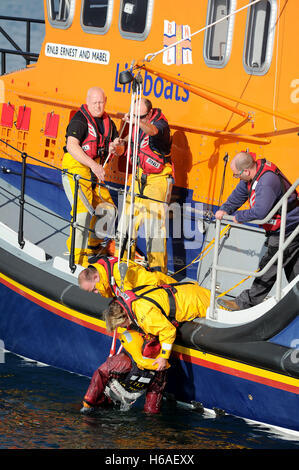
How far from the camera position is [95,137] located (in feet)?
20.0

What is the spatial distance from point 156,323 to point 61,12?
10.5 feet

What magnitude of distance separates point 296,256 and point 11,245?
230 centimetres

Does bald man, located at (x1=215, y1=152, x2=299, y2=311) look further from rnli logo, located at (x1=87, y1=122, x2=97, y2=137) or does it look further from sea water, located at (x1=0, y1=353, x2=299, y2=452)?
rnli logo, located at (x1=87, y1=122, x2=97, y2=137)

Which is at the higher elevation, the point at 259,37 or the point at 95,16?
the point at 95,16

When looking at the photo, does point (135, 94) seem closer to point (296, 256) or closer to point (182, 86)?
point (182, 86)

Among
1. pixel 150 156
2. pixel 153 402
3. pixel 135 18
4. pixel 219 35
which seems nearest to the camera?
pixel 153 402

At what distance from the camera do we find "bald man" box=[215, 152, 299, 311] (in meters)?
5.27

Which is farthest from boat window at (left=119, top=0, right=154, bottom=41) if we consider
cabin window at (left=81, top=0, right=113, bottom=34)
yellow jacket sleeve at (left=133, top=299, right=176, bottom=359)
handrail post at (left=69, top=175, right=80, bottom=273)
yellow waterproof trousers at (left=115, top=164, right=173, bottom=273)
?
yellow jacket sleeve at (left=133, top=299, right=176, bottom=359)

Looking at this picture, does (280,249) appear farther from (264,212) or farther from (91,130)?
(91,130)

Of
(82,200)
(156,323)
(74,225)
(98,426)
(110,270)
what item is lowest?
(98,426)

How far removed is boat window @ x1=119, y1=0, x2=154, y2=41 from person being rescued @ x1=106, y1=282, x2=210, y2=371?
95.0 inches

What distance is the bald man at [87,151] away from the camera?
5.98 meters

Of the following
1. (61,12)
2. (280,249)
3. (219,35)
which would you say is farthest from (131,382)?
(61,12)

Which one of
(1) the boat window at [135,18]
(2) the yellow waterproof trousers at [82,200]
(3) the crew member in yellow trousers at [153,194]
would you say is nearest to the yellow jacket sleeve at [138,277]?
(3) the crew member in yellow trousers at [153,194]
